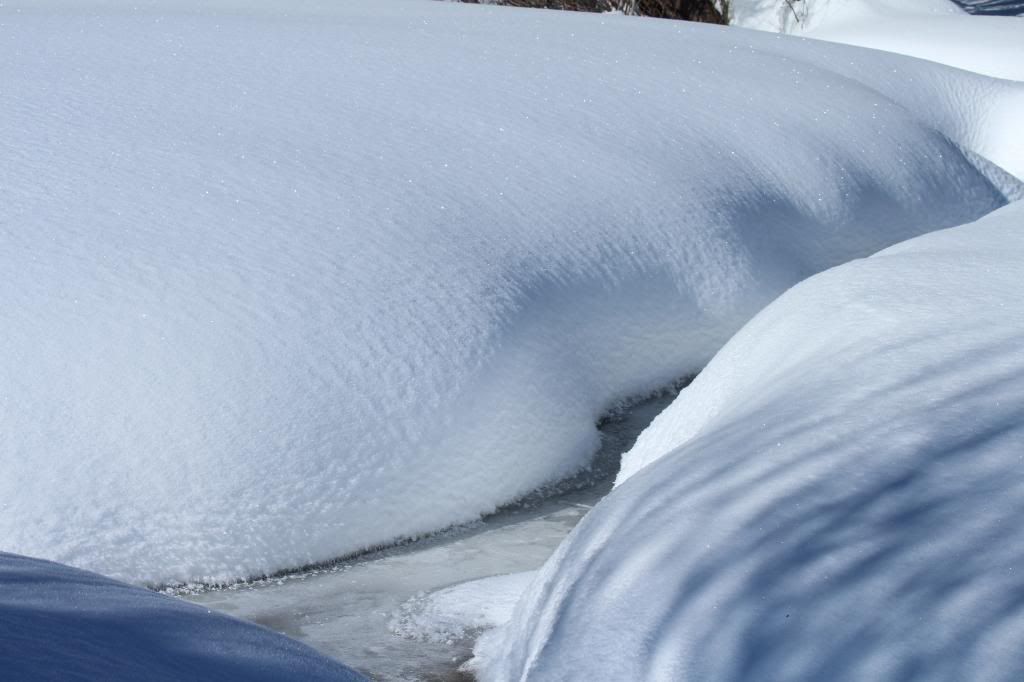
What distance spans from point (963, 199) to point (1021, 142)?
718 millimetres

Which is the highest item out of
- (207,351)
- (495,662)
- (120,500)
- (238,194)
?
(238,194)

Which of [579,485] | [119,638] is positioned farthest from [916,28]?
[119,638]

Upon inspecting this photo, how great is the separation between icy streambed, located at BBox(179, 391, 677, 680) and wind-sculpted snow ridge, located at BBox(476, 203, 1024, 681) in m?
0.13

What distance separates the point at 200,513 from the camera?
194 centimetres

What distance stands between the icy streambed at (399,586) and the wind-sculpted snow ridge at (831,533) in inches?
5.0

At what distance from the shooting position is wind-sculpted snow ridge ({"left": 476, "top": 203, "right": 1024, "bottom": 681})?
3.83 ft

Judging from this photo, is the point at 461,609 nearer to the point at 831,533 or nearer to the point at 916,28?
the point at 831,533

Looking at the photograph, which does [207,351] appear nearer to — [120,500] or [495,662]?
[120,500]

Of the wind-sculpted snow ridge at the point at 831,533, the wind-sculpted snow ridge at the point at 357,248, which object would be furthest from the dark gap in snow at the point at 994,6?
the wind-sculpted snow ridge at the point at 831,533

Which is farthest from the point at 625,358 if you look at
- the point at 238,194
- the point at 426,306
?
the point at 238,194

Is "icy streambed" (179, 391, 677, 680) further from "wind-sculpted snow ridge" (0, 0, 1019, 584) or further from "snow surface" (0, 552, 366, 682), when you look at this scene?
"snow surface" (0, 552, 366, 682)

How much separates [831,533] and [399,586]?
2.76ft

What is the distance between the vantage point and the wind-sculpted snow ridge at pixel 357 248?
1976 mm

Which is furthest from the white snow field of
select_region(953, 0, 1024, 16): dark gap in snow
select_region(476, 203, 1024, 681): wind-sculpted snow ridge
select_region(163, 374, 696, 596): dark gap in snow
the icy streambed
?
select_region(476, 203, 1024, 681): wind-sculpted snow ridge
